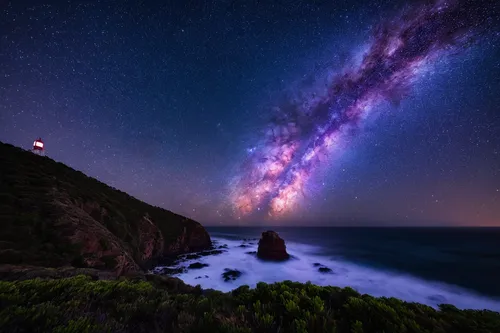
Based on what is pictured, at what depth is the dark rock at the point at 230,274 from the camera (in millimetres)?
28448

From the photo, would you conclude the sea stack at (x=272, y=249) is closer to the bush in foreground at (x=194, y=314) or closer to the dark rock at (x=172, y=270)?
the dark rock at (x=172, y=270)

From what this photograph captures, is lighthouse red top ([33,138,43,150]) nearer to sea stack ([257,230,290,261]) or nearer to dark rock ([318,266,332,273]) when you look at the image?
sea stack ([257,230,290,261])

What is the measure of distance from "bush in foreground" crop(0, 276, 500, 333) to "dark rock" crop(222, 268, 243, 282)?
25.3 meters

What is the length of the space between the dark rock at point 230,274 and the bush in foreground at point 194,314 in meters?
25.3

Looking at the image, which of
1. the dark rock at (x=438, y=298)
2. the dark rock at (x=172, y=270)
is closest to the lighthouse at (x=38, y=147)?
the dark rock at (x=172, y=270)

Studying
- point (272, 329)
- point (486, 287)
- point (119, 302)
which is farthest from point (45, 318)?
A: point (486, 287)

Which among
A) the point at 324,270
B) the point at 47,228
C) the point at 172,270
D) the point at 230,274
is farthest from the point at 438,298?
the point at 47,228

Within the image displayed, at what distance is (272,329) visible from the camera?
445cm

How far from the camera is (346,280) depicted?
31.0 m

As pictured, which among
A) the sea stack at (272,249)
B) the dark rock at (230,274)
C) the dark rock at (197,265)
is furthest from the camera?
the sea stack at (272,249)

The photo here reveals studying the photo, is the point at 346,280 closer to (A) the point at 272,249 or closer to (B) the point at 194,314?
(A) the point at 272,249

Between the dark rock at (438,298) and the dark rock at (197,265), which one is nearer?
the dark rock at (438,298)

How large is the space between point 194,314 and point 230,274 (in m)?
28.1

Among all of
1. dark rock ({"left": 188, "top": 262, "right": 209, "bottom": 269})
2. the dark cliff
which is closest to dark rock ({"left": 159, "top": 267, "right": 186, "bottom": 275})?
dark rock ({"left": 188, "top": 262, "right": 209, "bottom": 269})
